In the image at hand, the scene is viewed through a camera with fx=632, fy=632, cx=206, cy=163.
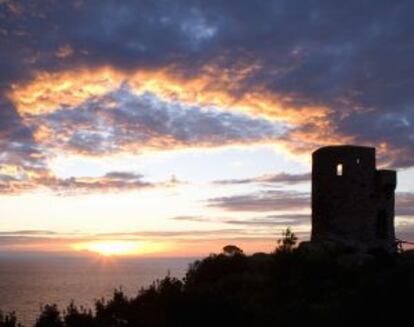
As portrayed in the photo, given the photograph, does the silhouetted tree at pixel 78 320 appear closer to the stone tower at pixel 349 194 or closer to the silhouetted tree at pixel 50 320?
the silhouetted tree at pixel 50 320

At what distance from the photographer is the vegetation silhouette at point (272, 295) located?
20.5m

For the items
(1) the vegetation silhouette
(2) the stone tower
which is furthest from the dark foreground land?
(2) the stone tower

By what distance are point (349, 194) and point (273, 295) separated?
30.0 feet

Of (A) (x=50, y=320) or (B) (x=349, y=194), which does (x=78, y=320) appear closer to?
(A) (x=50, y=320)

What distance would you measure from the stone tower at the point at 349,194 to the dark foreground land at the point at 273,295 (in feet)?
9.74

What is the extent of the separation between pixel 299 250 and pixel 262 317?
906cm

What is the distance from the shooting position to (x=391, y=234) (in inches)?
1361

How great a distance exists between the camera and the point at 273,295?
25.5 metres

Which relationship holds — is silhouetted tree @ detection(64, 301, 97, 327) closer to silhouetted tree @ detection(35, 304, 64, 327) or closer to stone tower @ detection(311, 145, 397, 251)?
silhouetted tree @ detection(35, 304, 64, 327)

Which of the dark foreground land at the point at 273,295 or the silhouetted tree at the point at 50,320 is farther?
the silhouetted tree at the point at 50,320

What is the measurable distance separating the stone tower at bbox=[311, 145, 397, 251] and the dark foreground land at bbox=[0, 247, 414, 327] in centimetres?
297

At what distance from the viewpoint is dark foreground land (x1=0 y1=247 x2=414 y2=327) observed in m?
20.4

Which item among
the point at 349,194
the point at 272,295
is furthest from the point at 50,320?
the point at 349,194

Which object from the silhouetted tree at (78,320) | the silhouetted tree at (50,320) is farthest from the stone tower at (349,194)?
the silhouetted tree at (50,320)
